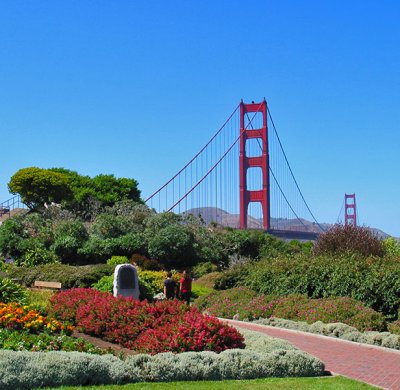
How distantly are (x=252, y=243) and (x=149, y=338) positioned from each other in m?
28.0

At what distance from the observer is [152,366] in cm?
873

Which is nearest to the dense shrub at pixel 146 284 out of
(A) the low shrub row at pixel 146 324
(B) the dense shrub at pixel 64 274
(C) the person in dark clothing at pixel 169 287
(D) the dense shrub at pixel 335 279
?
(B) the dense shrub at pixel 64 274

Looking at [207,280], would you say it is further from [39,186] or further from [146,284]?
[39,186]

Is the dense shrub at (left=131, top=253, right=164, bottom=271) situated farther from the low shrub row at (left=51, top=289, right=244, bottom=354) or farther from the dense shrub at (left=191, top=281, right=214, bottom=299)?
the low shrub row at (left=51, top=289, right=244, bottom=354)

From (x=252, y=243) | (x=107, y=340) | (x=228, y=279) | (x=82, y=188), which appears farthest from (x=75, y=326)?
(x=82, y=188)

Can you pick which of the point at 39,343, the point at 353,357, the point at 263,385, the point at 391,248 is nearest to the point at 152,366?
the point at 263,385

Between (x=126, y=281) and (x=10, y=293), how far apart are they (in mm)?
4350

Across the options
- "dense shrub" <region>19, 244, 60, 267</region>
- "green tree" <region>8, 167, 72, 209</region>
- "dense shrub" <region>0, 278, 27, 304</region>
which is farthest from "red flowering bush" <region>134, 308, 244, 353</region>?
"green tree" <region>8, 167, 72, 209</region>

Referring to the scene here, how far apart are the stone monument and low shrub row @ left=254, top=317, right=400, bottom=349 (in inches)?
161

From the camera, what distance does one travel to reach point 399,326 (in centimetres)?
1470

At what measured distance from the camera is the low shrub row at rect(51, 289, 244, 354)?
10133 millimetres

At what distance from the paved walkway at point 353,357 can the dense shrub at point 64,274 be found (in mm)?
8720

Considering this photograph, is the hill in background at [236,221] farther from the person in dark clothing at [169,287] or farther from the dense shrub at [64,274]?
the person in dark clothing at [169,287]

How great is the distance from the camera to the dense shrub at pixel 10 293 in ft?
47.7
